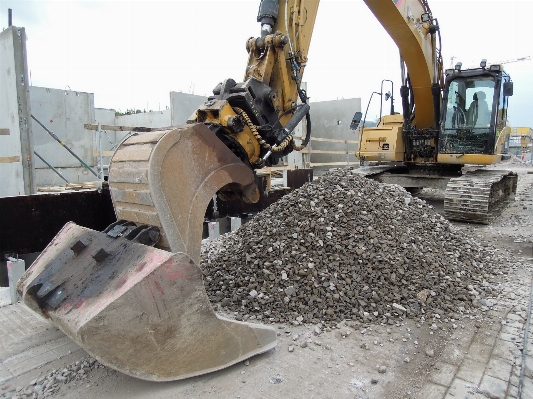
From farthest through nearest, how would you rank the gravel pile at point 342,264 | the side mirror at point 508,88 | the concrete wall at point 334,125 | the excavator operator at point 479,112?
the concrete wall at point 334,125 < the excavator operator at point 479,112 < the side mirror at point 508,88 < the gravel pile at point 342,264

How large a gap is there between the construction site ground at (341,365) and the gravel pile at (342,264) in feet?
0.63

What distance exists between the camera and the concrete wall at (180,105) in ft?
30.7

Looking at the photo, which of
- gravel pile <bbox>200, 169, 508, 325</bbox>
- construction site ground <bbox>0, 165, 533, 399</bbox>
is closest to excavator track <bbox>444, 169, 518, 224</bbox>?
gravel pile <bbox>200, 169, 508, 325</bbox>

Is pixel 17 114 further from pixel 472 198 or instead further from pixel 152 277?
pixel 472 198

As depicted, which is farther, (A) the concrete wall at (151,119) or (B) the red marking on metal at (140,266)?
(A) the concrete wall at (151,119)

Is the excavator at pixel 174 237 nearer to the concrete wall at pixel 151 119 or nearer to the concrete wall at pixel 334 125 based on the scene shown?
the concrete wall at pixel 151 119

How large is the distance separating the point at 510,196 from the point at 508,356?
7954 millimetres

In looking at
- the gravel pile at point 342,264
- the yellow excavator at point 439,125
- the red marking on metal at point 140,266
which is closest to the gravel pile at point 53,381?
the red marking on metal at point 140,266

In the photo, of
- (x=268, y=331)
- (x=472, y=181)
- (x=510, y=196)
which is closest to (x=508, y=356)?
(x=268, y=331)

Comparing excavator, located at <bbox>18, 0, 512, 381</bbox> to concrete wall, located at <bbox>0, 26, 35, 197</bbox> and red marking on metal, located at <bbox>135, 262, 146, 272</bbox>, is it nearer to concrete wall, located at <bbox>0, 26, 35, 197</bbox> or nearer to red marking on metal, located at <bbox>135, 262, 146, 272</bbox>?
red marking on metal, located at <bbox>135, 262, 146, 272</bbox>

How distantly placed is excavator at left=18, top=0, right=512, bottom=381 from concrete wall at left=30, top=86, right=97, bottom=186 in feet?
26.3

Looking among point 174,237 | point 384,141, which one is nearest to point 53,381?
point 174,237

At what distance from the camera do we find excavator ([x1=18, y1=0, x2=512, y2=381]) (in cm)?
203

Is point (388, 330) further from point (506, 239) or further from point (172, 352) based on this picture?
point (506, 239)
